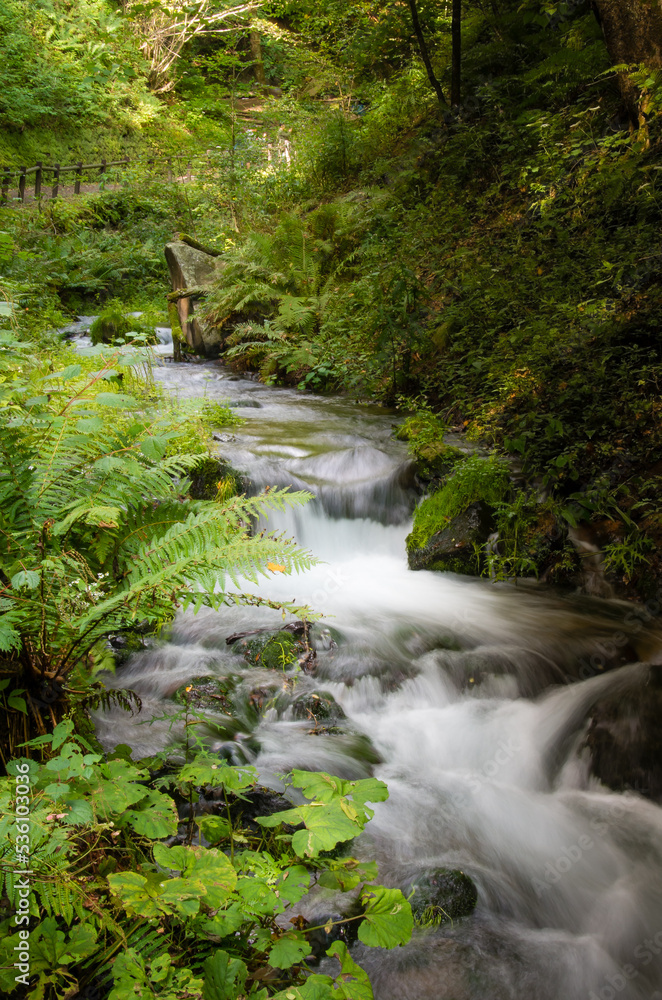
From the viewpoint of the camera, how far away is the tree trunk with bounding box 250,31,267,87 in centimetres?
2125

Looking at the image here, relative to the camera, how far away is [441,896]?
2623mm

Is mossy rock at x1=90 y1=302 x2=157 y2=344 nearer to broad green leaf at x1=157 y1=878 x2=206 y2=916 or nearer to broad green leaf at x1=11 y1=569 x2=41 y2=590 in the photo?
broad green leaf at x1=11 y1=569 x2=41 y2=590

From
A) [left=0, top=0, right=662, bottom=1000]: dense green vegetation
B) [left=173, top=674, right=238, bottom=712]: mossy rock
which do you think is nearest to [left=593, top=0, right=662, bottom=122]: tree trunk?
[left=0, top=0, right=662, bottom=1000]: dense green vegetation

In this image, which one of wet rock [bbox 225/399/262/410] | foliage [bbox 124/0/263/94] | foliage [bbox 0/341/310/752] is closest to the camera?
foliage [bbox 0/341/310/752]

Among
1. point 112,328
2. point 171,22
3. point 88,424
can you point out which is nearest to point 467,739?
point 88,424

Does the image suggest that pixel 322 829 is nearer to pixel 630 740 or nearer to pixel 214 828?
pixel 214 828

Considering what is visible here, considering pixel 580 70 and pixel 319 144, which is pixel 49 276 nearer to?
pixel 319 144

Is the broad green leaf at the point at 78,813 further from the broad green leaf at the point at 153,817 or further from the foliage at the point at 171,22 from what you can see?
the foliage at the point at 171,22

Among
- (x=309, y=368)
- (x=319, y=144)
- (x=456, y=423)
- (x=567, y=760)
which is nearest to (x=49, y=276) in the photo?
(x=319, y=144)

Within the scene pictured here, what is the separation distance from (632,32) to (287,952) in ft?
25.1

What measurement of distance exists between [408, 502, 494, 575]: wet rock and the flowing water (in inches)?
5.3

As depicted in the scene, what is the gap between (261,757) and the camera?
10.8 feet

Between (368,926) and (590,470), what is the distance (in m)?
4.09

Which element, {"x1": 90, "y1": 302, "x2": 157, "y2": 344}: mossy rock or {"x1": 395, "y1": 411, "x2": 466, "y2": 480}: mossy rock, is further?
{"x1": 90, "y1": 302, "x2": 157, "y2": 344}: mossy rock
